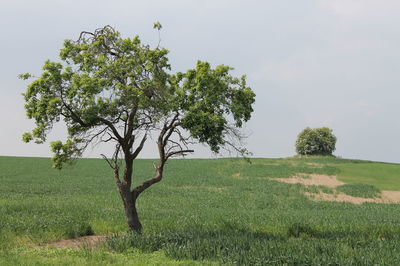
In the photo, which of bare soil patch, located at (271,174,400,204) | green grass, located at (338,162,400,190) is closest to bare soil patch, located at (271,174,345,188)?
bare soil patch, located at (271,174,400,204)

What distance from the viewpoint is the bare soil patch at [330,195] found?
39781 millimetres

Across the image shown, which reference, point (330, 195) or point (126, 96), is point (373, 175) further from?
point (126, 96)

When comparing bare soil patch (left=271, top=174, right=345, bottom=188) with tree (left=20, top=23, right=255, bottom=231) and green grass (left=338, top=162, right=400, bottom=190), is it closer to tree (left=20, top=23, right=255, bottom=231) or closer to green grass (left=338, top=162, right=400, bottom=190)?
green grass (left=338, top=162, right=400, bottom=190)

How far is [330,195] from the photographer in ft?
135

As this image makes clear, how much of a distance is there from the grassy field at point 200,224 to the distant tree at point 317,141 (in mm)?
41433

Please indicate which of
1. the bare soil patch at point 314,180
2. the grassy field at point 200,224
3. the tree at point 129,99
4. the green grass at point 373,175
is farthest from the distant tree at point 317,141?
the tree at point 129,99

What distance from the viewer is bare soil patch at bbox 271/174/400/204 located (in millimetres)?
39781

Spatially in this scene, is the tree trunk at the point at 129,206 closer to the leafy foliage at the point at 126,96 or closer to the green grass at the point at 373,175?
the leafy foliage at the point at 126,96

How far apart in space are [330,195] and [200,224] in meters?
25.1

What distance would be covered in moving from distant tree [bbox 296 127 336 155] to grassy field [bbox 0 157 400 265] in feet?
136

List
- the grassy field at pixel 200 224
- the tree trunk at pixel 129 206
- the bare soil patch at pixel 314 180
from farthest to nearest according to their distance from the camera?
1. the bare soil patch at pixel 314 180
2. the tree trunk at pixel 129 206
3. the grassy field at pixel 200 224

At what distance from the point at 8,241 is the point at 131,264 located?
772cm

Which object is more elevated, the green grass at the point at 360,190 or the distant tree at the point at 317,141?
the distant tree at the point at 317,141

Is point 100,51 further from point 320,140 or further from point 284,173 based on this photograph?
point 320,140
